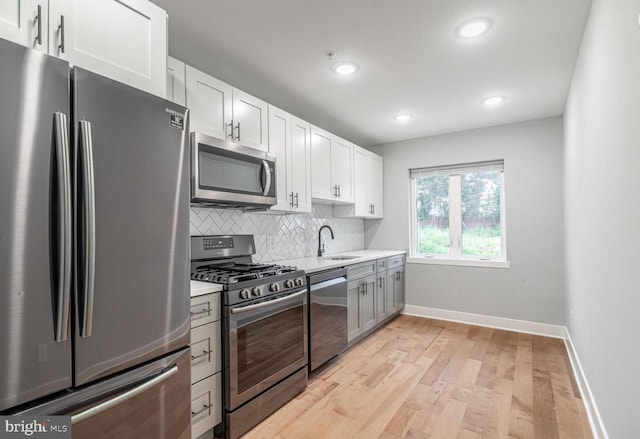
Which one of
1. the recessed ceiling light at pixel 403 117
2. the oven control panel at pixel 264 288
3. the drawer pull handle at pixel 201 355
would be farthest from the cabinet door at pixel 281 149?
the recessed ceiling light at pixel 403 117

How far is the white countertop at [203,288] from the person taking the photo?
1731 millimetres

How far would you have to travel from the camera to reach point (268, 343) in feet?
7.00

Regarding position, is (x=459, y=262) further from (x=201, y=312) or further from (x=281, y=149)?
(x=201, y=312)

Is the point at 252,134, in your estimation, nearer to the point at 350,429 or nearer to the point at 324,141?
the point at 324,141

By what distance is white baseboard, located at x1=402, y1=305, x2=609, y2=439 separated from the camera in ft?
6.55

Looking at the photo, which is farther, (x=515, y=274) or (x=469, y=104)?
(x=515, y=274)

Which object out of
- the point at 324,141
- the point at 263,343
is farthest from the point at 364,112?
the point at 263,343

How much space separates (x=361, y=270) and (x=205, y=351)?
6.36ft

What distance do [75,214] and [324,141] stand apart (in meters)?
2.62

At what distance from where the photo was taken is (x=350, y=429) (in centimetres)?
202

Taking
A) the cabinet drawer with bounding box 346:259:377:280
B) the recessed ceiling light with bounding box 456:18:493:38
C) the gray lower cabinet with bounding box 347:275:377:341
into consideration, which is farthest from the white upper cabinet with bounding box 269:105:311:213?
the recessed ceiling light with bounding box 456:18:493:38

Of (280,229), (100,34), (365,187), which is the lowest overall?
(280,229)

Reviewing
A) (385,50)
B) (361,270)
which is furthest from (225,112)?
(361,270)

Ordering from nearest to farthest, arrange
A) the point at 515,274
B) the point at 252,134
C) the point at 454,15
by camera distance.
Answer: the point at 454,15 → the point at 252,134 → the point at 515,274
